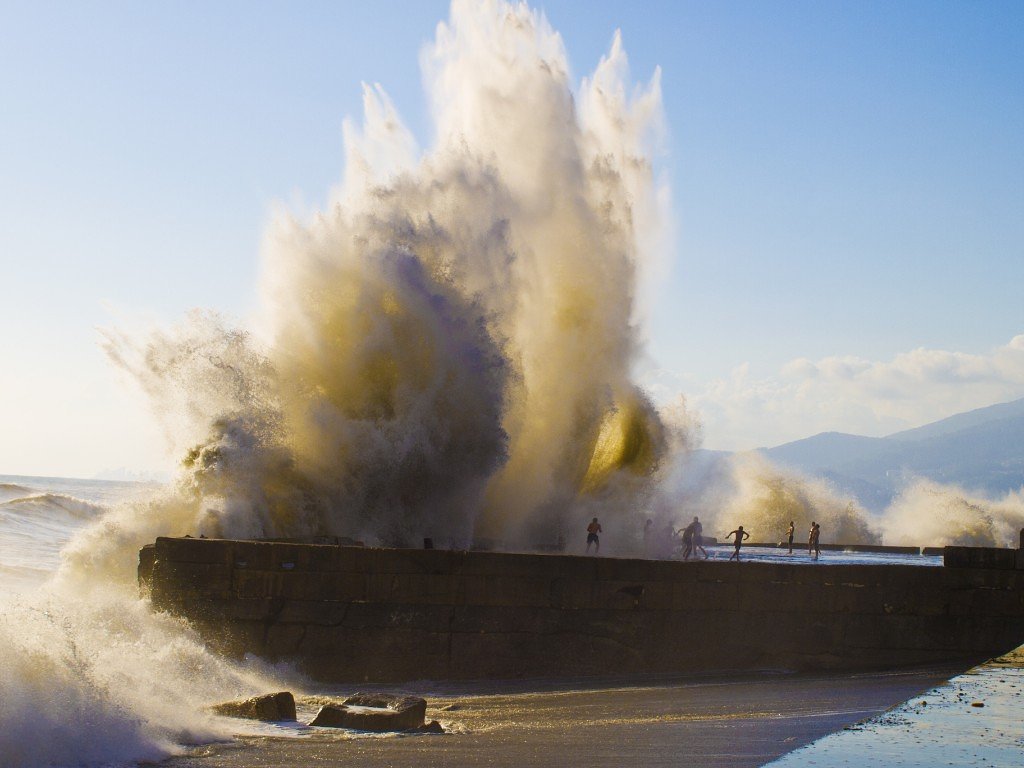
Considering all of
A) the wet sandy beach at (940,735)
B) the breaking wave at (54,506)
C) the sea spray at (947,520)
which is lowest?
the wet sandy beach at (940,735)

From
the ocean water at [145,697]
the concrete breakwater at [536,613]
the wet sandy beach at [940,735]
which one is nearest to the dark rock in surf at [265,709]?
the ocean water at [145,697]

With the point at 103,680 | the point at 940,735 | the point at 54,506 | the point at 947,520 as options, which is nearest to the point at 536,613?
the point at 103,680

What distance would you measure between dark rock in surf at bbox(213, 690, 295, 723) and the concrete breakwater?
2308mm

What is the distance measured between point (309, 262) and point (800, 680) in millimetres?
10604

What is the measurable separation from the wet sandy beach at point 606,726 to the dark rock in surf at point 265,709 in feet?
0.80

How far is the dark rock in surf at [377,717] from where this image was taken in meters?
8.13

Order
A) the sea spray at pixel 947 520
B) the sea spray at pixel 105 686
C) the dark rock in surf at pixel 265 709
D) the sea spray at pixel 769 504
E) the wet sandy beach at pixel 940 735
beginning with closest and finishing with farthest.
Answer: the wet sandy beach at pixel 940 735 < the sea spray at pixel 105 686 < the dark rock in surf at pixel 265 709 < the sea spray at pixel 769 504 < the sea spray at pixel 947 520

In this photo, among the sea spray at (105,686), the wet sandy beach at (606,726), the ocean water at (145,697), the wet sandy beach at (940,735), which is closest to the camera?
the wet sandy beach at (940,735)

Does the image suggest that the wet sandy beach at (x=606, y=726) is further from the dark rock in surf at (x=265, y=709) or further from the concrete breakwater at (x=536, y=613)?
the concrete breakwater at (x=536, y=613)

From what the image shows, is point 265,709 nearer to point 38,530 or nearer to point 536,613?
point 536,613

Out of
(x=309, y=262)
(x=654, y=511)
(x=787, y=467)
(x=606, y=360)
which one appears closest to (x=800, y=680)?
(x=309, y=262)

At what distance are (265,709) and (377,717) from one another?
0.90m

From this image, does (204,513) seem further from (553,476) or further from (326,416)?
(553,476)

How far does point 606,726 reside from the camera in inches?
334
